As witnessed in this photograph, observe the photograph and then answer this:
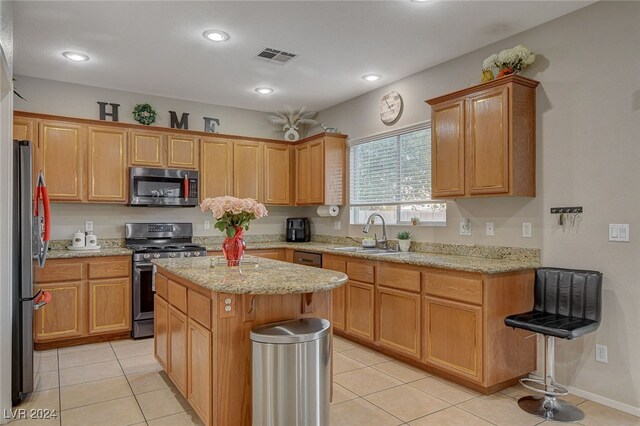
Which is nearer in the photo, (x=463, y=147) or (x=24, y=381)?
(x=24, y=381)

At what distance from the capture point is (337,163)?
17.3ft

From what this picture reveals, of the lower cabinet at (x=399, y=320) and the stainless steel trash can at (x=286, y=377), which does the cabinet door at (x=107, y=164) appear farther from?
the stainless steel trash can at (x=286, y=377)

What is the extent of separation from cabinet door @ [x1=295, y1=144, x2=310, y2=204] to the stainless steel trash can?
3522mm

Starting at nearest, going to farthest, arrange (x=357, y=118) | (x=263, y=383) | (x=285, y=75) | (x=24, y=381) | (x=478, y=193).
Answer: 1. (x=263, y=383)
2. (x=24, y=381)
3. (x=478, y=193)
4. (x=285, y=75)
5. (x=357, y=118)

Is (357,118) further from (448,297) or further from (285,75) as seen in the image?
(448,297)

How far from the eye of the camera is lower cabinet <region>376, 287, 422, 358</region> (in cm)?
342

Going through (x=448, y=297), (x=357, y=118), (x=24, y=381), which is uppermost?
(x=357, y=118)

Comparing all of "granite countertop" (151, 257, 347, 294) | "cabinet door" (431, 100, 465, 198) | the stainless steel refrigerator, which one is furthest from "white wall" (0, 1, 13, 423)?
"cabinet door" (431, 100, 465, 198)

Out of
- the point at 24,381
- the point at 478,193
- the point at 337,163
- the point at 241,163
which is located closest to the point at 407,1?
the point at 478,193

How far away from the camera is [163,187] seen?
4.80m

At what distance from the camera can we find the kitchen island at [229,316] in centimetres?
219

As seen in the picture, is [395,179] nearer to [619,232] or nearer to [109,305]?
[619,232]

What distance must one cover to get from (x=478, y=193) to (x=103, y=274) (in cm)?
367

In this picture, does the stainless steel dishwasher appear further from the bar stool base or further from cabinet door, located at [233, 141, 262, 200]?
the bar stool base
